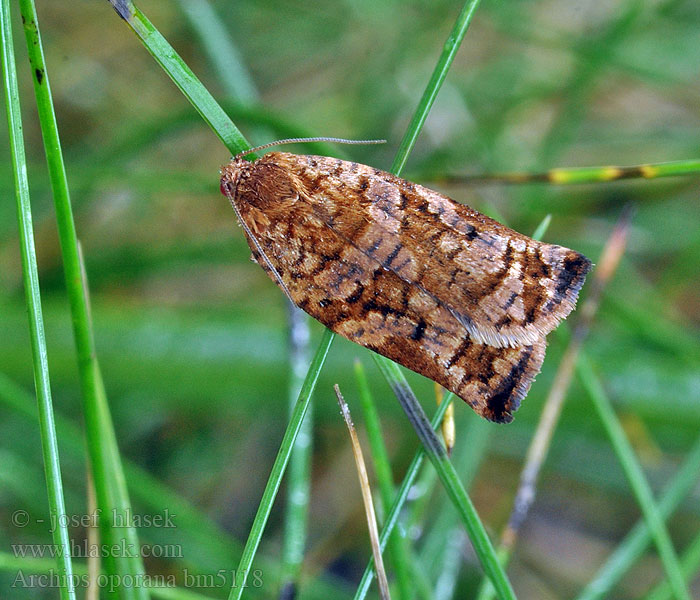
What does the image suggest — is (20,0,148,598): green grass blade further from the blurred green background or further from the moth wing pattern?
the blurred green background

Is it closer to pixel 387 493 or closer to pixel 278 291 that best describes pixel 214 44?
pixel 278 291

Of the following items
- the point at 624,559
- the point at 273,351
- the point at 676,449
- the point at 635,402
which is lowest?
the point at 624,559

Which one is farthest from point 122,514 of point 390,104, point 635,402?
point 390,104

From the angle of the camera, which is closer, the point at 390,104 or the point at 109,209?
the point at 109,209

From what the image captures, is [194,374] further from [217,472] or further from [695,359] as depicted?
[695,359]

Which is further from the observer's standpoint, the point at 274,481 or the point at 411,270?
the point at 411,270

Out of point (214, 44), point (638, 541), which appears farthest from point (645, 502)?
point (214, 44)
